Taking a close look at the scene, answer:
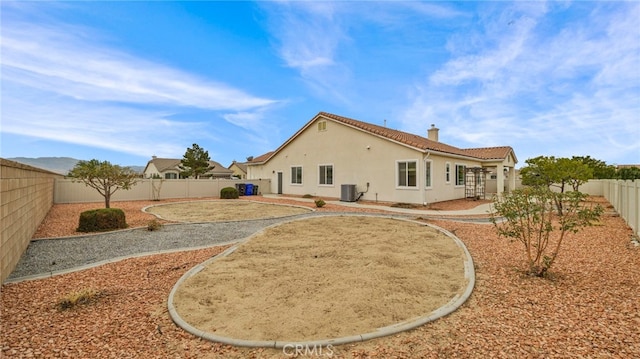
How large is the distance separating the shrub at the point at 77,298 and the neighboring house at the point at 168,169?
44706 mm

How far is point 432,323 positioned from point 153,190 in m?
21.3

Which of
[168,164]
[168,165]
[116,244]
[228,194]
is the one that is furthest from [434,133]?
[168,164]

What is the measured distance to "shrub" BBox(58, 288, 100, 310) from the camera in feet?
12.2

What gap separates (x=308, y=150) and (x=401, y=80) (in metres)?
7.87

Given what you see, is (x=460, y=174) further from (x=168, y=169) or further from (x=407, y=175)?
(x=168, y=169)

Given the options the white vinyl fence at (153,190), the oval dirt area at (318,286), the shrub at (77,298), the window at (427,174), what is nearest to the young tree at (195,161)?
the white vinyl fence at (153,190)

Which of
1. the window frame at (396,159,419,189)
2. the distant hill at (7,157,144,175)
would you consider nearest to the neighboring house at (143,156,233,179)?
the distant hill at (7,157,144,175)

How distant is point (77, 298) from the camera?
3.82 metres

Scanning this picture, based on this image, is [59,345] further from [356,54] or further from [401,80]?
[401,80]

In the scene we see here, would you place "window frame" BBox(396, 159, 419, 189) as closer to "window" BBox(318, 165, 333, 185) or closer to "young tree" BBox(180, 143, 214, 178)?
"window" BBox(318, 165, 333, 185)

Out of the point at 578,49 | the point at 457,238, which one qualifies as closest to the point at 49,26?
the point at 457,238

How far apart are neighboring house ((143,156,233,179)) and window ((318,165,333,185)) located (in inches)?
1260

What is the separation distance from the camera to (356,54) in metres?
15.2

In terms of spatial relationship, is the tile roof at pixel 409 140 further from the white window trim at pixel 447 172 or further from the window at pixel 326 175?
the window at pixel 326 175
